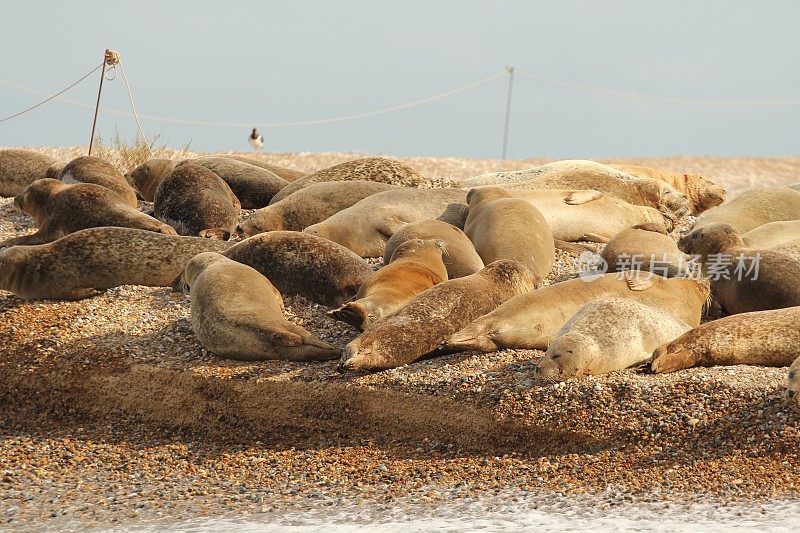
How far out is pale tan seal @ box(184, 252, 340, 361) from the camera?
22.2ft

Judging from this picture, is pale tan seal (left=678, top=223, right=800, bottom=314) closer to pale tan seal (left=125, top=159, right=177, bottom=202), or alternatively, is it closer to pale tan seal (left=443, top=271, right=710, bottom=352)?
pale tan seal (left=443, top=271, right=710, bottom=352)

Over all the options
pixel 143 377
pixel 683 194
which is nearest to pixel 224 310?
pixel 143 377

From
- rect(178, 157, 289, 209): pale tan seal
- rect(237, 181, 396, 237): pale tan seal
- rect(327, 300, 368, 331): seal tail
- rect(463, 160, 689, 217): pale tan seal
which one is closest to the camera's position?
rect(327, 300, 368, 331): seal tail

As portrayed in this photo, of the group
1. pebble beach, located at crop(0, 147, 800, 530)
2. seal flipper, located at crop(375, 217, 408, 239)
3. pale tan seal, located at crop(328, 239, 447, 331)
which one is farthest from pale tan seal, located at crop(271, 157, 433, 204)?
pebble beach, located at crop(0, 147, 800, 530)

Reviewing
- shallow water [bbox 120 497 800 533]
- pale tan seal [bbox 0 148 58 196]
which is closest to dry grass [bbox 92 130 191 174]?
pale tan seal [bbox 0 148 58 196]

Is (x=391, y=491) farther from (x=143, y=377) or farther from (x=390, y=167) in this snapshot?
(x=390, y=167)

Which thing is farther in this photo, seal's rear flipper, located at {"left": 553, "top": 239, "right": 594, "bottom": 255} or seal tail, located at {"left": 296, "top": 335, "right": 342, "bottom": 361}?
seal's rear flipper, located at {"left": 553, "top": 239, "right": 594, "bottom": 255}

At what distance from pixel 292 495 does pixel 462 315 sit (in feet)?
6.48

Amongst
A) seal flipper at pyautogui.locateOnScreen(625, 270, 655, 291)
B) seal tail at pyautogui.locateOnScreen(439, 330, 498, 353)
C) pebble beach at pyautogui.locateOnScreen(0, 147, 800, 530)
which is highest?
seal flipper at pyautogui.locateOnScreen(625, 270, 655, 291)

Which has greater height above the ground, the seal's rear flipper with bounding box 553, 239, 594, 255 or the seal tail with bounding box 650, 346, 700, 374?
the seal's rear flipper with bounding box 553, 239, 594, 255

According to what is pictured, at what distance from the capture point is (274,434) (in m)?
6.28

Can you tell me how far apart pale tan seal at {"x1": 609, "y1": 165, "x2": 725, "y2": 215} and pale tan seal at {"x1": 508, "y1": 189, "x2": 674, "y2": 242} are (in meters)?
2.40

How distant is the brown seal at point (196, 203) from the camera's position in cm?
1005

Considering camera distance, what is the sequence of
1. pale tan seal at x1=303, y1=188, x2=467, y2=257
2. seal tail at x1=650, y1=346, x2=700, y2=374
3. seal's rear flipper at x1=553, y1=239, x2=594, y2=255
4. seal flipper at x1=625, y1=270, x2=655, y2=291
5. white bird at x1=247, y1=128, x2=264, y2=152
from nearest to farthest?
seal tail at x1=650, y1=346, x2=700, y2=374
seal flipper at x1=625, y1=270, x2=655, y2=291
pale tan seal at x1=303, y1=188, x2=467, y2=257
seal's rear flipper at x1=553, y1=239, x2=594, y2=255
white bird at x1=247, y1=128, x2=264, y2=152
